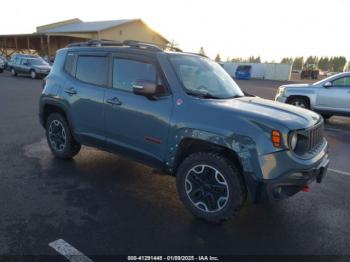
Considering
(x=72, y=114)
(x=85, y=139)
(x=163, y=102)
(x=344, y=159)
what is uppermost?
(x=163, y=102)

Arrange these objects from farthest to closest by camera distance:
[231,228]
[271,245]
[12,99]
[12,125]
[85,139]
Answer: [12,99], [12,125], [85,139], [231,228], [271,245]

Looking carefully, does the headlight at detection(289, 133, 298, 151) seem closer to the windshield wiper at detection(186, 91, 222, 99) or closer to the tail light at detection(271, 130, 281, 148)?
the tail light at detection(271, 130, 281, 148)

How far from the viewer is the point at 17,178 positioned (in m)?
4.85

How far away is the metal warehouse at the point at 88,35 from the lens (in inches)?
1596

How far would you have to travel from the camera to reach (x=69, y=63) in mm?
5316

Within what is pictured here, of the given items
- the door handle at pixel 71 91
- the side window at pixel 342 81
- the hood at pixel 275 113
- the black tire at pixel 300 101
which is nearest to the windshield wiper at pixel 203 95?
the hood at pixel 275 113

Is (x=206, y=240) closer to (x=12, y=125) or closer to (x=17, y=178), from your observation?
(x=17, y=178)

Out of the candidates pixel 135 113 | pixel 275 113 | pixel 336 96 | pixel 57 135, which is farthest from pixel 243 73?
pixel 275 113

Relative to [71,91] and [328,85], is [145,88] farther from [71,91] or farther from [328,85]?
[328,85]

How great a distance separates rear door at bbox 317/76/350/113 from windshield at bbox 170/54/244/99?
666 centimetres

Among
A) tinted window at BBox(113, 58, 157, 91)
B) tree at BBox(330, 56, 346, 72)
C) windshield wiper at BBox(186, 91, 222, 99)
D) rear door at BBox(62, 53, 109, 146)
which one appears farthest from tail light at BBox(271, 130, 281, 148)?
tree at BBox(330, 56, 346, 72)

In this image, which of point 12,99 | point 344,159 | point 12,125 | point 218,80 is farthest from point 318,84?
point 12,99

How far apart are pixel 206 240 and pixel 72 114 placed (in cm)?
295

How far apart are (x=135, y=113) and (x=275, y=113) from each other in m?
1.73
